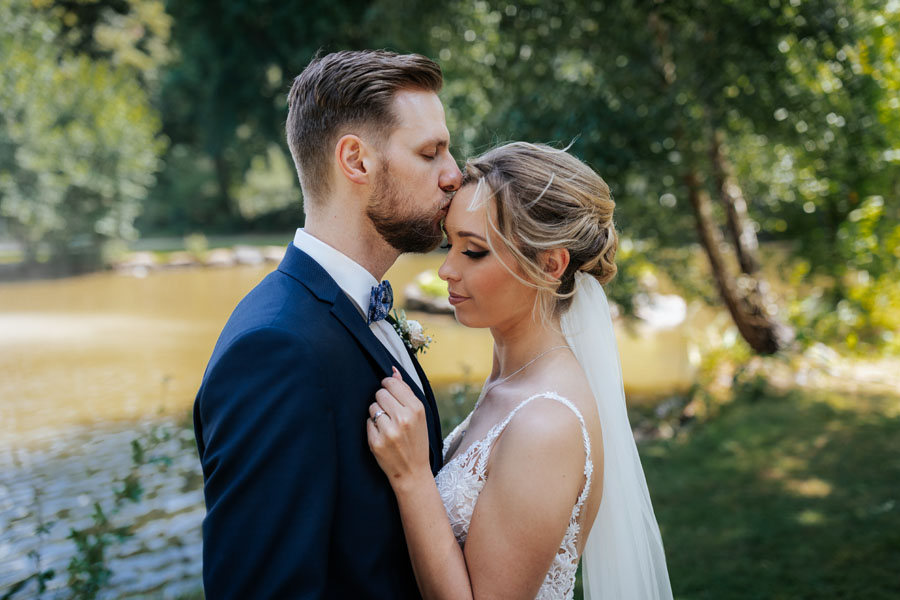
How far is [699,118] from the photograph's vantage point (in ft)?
21.6

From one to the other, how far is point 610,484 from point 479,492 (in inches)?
25.5

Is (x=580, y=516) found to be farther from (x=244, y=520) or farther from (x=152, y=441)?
(x=152, y=441)

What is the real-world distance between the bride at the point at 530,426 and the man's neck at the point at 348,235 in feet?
0.99

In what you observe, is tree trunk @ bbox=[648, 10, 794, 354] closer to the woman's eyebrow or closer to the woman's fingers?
the woman's eyebrow

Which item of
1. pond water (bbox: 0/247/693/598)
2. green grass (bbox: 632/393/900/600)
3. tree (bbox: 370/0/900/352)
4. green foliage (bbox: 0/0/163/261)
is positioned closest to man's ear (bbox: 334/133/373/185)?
pond water (bbox: 0/247/693/598)

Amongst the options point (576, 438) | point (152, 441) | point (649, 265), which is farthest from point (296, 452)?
point (649, 265)

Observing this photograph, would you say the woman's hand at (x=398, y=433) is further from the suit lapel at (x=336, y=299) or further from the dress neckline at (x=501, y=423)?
the dress neckline at (x=501, y=423)

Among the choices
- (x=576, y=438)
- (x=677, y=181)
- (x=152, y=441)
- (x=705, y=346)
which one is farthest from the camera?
(x=705, y=346)

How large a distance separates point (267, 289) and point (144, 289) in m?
20.1

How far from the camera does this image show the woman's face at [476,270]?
216 cm

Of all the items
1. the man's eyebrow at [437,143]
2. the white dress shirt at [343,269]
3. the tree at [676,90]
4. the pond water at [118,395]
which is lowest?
the pond water at [118,395]

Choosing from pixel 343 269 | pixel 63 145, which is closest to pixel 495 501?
pixel 343 269

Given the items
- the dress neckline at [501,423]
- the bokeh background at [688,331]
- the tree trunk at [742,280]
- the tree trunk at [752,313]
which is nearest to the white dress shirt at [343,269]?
the dress neckline at [501,423]

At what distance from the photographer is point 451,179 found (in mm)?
2123
